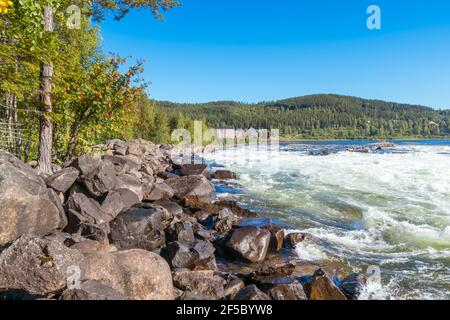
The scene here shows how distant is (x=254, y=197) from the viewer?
16391 mm

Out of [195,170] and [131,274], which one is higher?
[195,170]

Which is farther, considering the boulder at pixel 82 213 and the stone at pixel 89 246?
the boulder at pixel 82 213

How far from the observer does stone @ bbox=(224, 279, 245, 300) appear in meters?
6.23

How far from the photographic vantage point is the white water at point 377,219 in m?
7.74

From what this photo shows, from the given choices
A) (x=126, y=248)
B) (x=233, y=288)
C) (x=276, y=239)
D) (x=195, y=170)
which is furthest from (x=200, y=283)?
(x=195, y=170)

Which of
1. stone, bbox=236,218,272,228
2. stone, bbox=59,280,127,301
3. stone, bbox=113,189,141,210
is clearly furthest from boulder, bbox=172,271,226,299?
stone, bbox=113,189,141,210

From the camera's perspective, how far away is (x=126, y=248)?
8.38m

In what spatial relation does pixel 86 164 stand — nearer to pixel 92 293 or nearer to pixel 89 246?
pixel 89 246

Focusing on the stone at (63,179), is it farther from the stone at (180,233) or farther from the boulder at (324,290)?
the boulder at (324,290)

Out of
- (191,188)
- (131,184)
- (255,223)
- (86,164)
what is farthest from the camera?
(191,188)

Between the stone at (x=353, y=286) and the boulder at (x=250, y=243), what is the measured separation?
7.71ft

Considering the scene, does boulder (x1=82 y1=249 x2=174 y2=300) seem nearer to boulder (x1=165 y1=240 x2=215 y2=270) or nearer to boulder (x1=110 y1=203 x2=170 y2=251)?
boulder (x1=165 y1=240 x2=215 y2=270)

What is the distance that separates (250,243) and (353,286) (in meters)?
2.94

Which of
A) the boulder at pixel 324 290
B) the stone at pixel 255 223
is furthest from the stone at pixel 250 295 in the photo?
the stone at pixel 255 223
